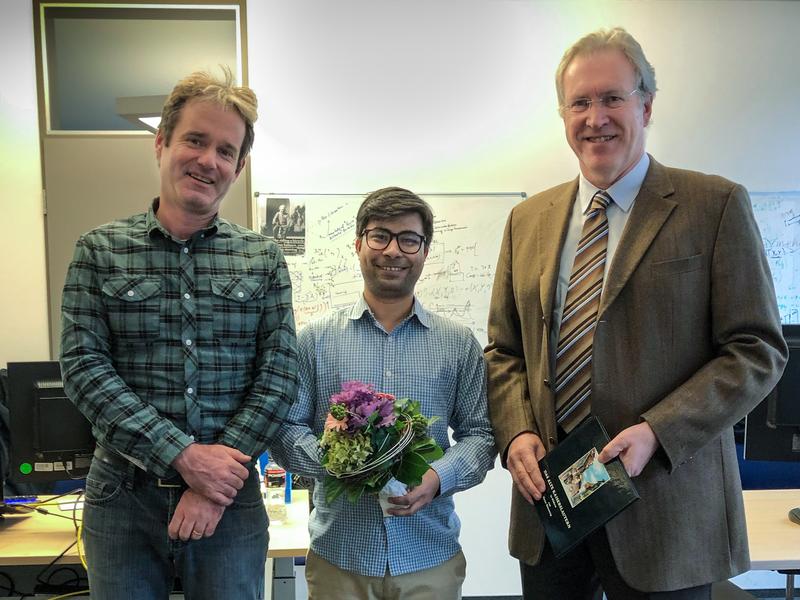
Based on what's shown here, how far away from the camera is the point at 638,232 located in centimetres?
146

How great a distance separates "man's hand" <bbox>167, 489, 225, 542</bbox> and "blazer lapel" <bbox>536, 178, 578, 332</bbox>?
90 cm

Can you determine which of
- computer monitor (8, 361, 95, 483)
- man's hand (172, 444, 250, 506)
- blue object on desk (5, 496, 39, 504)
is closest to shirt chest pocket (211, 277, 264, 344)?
man's hand (172, 444, 250, 506)

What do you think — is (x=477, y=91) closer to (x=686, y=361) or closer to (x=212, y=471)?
(x=686, y=361)

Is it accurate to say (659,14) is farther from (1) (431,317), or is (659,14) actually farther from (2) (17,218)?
(2) (17,218)

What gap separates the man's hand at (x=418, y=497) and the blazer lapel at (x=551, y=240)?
0.48m

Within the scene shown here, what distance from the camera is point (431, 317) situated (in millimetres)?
1836

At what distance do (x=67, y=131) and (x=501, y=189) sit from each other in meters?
2.75

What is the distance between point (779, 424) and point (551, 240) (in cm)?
138

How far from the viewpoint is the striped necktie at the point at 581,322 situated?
4.94ft

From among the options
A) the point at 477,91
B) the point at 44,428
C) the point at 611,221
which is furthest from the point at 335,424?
the point at 477,91

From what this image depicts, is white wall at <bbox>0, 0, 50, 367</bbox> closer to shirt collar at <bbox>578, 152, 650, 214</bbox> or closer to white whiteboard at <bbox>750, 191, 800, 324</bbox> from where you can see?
shirt collar at <bbox>578, 152, 650, 214</bbox>

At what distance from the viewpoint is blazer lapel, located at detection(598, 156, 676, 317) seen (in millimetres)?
1440

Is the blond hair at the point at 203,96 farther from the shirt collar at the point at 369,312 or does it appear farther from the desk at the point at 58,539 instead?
the desk at the point at 58,539

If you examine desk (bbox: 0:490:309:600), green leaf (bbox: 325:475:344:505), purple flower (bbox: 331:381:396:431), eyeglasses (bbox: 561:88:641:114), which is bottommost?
desk (bbox: 0:490:309:600)
